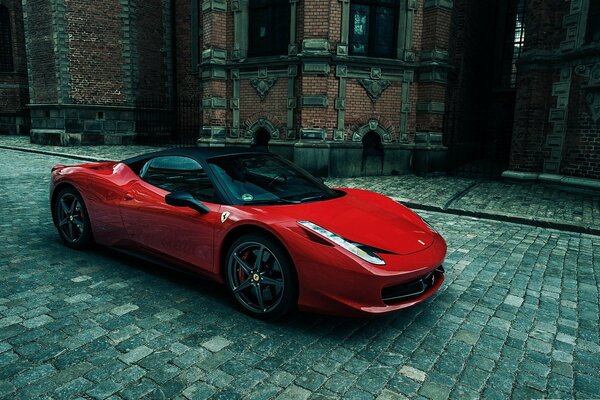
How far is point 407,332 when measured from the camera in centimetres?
328

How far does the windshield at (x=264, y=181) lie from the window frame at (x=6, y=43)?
27075mm

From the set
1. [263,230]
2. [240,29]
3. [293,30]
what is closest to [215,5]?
[240,29]

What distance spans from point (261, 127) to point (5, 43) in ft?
67.7

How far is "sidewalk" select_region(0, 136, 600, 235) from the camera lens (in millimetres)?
7414

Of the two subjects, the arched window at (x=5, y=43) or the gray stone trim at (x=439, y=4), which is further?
the arched window at (x=5, y=43)

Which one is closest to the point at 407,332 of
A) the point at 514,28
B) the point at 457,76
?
the point at 457,76

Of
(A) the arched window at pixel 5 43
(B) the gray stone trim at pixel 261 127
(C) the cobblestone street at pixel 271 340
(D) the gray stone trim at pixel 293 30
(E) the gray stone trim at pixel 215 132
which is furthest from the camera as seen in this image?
(A) the arched window at pixel 5 43

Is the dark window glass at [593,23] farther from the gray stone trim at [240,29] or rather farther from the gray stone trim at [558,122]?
the gray stone trim at [240,29]

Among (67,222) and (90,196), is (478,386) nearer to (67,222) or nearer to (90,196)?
(90,196)

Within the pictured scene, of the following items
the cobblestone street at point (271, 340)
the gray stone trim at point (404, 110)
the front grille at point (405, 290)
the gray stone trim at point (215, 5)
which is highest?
the gray stone trim at point (215, 5)

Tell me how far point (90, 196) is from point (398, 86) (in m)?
9.99

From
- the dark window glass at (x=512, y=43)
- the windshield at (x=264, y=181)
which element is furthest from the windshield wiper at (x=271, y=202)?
A: the dark window glass at (x=512, y=43)

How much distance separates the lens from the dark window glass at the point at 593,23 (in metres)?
9.94

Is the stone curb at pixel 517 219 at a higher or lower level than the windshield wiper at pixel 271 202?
lower
